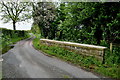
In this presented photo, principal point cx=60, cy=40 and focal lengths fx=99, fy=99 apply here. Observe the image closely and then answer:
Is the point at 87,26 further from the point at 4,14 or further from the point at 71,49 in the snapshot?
the point at 4,14

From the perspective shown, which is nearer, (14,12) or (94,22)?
(94,22)

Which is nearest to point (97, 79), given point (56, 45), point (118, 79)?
point (118, 79)

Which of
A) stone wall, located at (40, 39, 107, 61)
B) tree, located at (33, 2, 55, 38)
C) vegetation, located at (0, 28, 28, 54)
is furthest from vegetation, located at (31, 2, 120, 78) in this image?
tree, located at (33, 2, 55, 38)

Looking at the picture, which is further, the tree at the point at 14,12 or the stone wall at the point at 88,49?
the tree at the point at 14,12

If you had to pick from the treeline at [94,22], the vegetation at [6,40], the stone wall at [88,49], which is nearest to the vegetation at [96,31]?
the treeline at [94,22]

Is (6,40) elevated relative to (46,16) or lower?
lower

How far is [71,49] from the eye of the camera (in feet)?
29.7

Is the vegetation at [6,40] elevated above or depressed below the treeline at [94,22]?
below

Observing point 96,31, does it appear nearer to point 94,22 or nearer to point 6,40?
point 94,22

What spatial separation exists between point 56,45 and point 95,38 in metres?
4.16

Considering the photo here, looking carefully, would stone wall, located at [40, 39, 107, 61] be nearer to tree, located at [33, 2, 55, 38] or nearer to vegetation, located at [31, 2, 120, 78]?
vegetation, located at [31, 2, 120, 78]

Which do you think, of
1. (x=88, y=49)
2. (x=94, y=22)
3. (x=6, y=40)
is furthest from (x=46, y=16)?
(x=88, y=49)

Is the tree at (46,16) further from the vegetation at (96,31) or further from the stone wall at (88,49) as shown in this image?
the stone wall at (88,49)

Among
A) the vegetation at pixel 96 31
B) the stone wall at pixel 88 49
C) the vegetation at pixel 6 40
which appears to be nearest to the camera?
the vegetation at pixel 96 31
